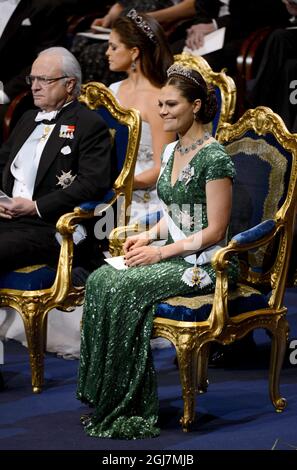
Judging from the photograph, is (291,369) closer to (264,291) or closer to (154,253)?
(264,291)

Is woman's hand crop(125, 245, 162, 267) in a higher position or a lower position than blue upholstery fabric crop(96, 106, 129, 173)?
lower

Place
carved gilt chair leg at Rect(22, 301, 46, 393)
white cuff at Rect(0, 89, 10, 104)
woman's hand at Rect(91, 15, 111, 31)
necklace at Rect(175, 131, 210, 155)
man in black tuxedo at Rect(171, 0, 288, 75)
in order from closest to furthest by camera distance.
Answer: necklace at Rect(175, 131, 210, 155) < carved gilt chair leg at Rect(22, 301, 46, 393) < man in black tuxedo at Rect(171, 0, 288, 75) < white cuff at Rect(0, 89, 10, 104) < woman's hand at Rect(91, 15, 111, 31)

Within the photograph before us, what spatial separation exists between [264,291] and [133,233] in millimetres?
644

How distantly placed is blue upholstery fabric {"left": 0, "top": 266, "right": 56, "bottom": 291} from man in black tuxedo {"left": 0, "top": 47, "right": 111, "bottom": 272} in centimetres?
4

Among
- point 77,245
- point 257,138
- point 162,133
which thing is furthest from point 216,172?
point 162,133

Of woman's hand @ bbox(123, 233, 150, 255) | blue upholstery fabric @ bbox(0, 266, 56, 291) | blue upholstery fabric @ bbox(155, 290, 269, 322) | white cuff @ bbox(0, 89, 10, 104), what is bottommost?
blue upholstery fabric @ bbox(0, 266, 56, 291)

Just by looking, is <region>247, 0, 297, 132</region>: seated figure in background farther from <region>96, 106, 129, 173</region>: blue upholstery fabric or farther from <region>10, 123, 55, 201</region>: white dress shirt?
<region>10, 123, 55, 201</region>: white dress shirt

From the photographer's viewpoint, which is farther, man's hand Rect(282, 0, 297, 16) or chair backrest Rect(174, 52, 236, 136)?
man's hand Rect(282, 0, 297, 16)

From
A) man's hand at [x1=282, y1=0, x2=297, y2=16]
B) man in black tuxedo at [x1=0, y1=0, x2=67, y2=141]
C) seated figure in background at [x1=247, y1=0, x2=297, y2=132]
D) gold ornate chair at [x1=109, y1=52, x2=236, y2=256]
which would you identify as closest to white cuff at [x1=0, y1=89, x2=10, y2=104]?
man in black tuxedo at [x1=0, y1=0, x2=67, y2=141]

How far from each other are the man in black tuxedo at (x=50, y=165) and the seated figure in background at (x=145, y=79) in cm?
55

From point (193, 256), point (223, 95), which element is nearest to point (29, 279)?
point (193, 256)

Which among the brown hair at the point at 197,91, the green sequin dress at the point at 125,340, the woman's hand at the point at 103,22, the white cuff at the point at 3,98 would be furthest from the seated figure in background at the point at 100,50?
the green sequin dress at the point at 125,340

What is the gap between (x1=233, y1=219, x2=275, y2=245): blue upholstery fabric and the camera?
441 cm

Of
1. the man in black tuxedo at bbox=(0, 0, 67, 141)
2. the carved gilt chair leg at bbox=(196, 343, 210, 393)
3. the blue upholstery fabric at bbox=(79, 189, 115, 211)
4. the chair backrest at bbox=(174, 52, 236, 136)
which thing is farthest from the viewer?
the man in black tuxedo at bbox=(0, 0, 67, 141)
